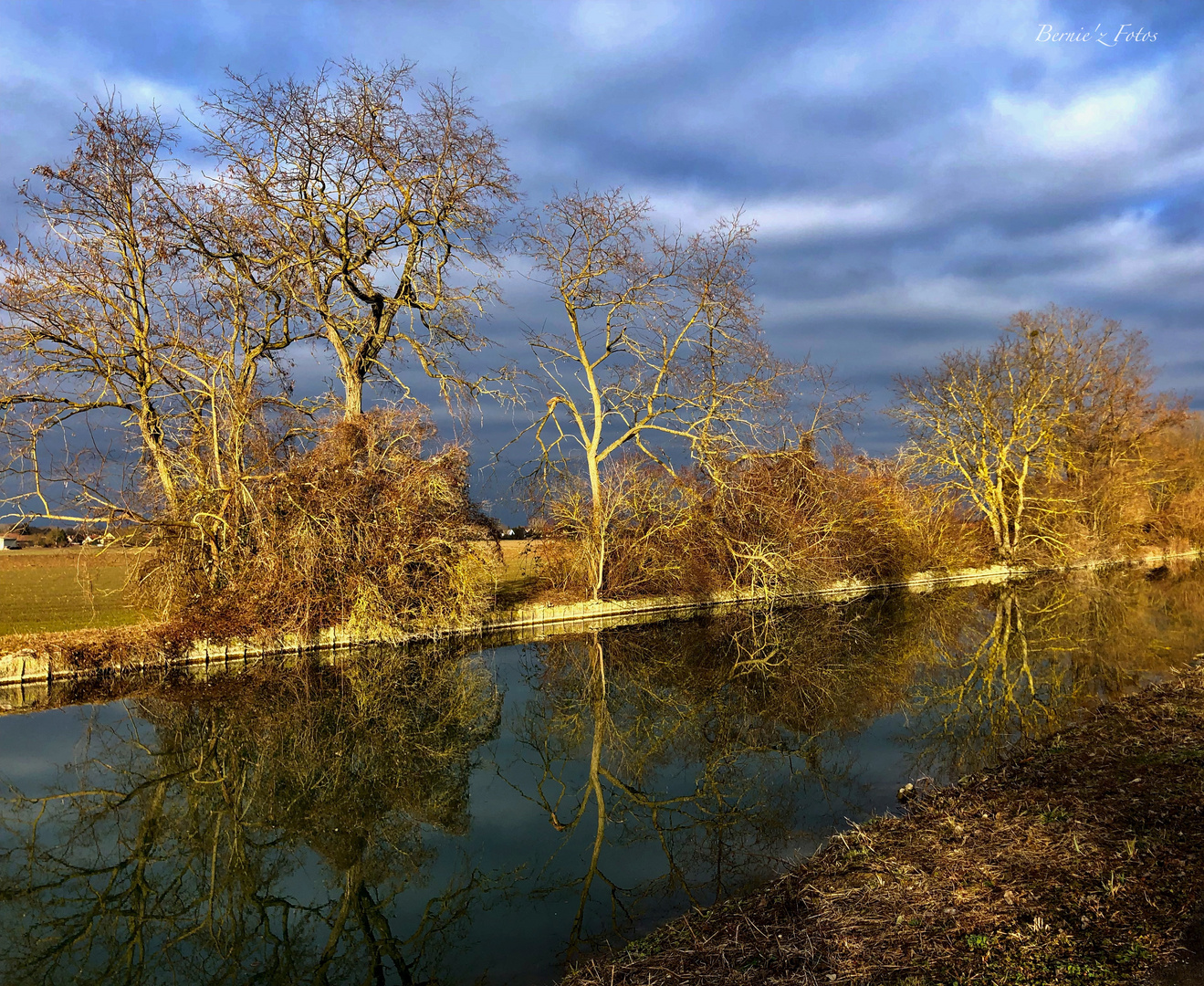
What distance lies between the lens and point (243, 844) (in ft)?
23.1

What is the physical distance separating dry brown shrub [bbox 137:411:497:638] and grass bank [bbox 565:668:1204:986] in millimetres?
11255

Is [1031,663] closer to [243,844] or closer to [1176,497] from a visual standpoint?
[243,844]

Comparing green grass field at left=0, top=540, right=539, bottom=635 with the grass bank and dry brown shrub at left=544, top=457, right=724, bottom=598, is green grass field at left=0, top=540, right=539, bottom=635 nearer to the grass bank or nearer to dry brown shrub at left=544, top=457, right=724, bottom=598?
dry brown shrub at left=544, top=457, right=724, bottom=598

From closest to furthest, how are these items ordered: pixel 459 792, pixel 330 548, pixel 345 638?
pixel 459 792 → pixel 330 548 → pixel 345 638

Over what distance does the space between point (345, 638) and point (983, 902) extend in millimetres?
13439

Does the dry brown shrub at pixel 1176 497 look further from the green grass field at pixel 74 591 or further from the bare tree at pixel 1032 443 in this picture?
the green grass field at pixel 74 591

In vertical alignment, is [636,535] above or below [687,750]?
above

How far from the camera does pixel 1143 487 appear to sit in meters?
39.0

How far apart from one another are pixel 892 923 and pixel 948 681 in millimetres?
9021

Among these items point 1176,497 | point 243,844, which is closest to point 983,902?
point 243,844

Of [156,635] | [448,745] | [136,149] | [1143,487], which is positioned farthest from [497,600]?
[1143,487]

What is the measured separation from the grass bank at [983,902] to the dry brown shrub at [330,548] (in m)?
11.3

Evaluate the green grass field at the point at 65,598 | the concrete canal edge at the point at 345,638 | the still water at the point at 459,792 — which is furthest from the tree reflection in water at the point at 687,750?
the green grass field at the point at 65,598

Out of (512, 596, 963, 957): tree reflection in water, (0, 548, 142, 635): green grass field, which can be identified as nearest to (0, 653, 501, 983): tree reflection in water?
(512, 596, 963, 957): tree reflection in water
